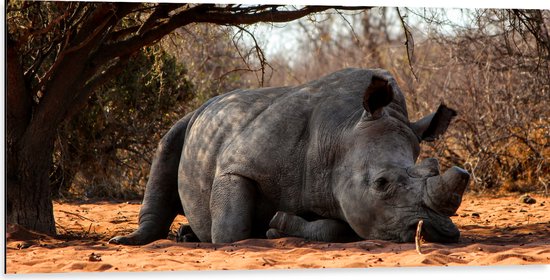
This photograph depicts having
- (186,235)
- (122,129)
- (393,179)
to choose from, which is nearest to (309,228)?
(393,179)

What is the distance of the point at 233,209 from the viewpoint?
7.22 m

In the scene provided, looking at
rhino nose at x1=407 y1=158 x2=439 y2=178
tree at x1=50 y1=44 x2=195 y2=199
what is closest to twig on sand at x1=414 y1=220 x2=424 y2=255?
rhino nose at x1=407 y1=158 x2=439 y2=178

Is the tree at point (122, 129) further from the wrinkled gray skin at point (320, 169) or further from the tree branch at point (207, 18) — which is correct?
the wrinkled gray skin at point (320, 169)

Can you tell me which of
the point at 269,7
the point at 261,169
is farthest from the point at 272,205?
the point at 269,7

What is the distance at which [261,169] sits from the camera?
23.8 feet

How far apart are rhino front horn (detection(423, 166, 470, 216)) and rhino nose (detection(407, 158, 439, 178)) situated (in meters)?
0.08

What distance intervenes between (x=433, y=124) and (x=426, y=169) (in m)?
0.84

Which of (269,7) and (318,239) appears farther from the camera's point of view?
(269,7)

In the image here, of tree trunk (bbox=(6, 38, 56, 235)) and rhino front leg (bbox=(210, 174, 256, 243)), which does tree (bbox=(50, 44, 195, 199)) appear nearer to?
tree trunk (bbox=(6, 38, 56, 235))

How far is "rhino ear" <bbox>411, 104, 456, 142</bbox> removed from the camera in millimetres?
7195

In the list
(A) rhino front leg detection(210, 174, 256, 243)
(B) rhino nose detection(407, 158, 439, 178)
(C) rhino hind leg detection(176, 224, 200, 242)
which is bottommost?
(C) rhino hind leg detection(176, 224, 200, 242)

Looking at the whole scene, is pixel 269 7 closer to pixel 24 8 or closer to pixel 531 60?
pixel 24 8

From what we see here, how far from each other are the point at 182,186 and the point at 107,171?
14.6ft

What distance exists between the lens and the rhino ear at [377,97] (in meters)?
6.85
